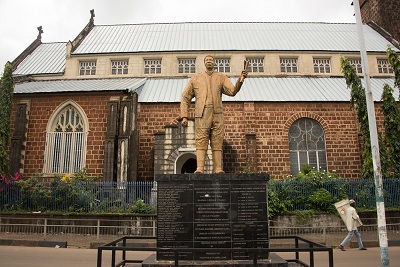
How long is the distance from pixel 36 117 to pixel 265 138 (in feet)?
44.6

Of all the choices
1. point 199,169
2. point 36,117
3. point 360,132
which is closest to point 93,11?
point 36,117

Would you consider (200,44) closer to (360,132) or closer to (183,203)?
(360,132)

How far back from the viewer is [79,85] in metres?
21.9

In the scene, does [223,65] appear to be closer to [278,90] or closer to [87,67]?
[278,90]

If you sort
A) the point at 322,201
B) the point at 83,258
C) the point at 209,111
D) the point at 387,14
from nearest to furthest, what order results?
the point at 209,111, the point at 83,258, the point at 322,201, the point at 387,14

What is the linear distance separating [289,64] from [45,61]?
61.9 feet

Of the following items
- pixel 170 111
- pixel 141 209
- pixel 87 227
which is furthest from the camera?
pixel 170 111

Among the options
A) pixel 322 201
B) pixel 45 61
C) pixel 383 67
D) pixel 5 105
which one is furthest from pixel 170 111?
pixel 383 67

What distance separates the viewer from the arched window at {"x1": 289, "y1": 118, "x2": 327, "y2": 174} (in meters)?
20.1

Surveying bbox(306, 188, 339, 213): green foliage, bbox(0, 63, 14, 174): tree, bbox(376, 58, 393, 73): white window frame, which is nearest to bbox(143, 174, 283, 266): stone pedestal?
bbox(306, 188, 339, 213): green foliage

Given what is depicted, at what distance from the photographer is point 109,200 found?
1573cm

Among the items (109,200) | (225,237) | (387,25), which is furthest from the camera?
(387,25)

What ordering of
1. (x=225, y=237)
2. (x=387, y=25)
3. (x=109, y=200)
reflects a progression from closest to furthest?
(x=225, y=237) → (x=109, y=200) → (x=387, y=25)

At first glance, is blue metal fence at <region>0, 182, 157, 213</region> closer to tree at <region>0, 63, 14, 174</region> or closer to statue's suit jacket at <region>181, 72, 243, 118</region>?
tree at <region>0, 63, 14, 174</region>
